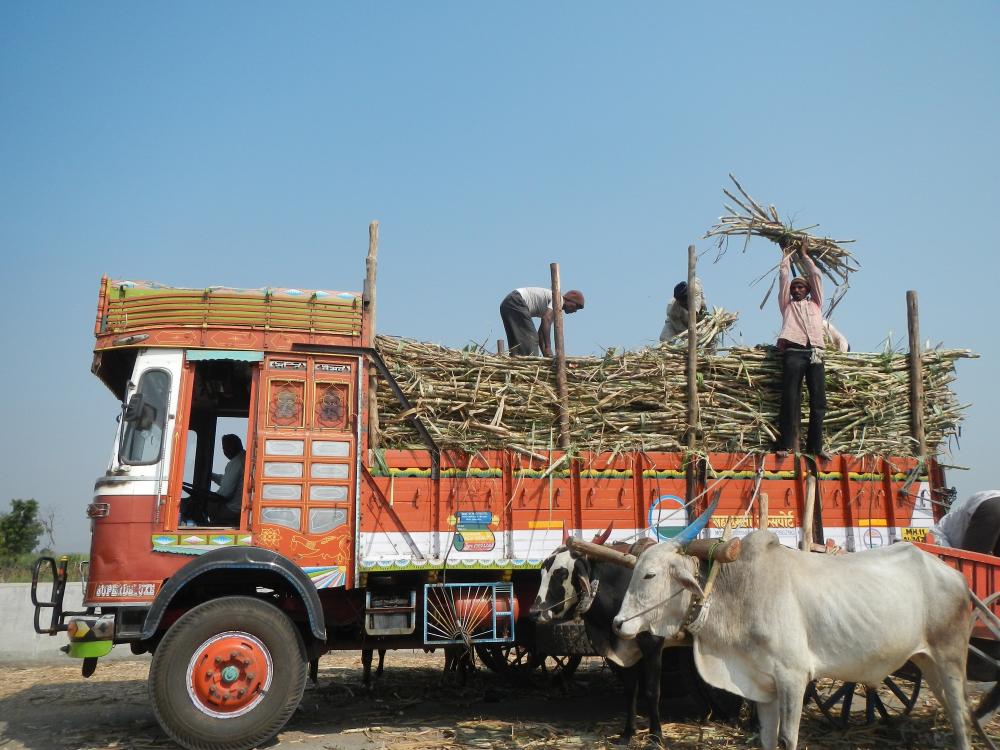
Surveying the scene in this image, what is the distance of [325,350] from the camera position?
6.74 meters

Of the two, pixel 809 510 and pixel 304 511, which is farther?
pixel 809 510

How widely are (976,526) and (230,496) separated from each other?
623 centimetres

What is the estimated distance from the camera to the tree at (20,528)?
2236cm

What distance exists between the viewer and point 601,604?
661 centimetres

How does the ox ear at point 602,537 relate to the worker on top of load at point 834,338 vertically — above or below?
below

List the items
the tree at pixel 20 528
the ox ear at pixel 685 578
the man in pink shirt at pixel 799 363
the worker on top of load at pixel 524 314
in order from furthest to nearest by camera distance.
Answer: the tree at pixel 20 528 < the worker on top of load at pixel 524 314 < the man in pink shirt at pixel 799 363 < the ox ear at pixel 685 578

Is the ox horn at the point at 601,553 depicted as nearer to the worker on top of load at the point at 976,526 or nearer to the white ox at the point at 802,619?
the white ox at the point at 802,619

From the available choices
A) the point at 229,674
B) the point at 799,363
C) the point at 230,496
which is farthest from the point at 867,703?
the point at 230,496

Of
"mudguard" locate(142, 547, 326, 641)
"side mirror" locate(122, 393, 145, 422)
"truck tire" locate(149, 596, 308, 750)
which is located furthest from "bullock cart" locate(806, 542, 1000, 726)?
"side mirror" locate(122, 393, 145, 422)

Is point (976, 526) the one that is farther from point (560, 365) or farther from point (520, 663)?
point (520, 663)

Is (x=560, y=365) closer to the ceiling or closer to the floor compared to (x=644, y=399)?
closer to the ceiling

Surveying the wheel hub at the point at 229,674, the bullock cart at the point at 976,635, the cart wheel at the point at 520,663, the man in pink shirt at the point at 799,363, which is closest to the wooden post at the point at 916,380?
the man in pink shirt at the point at 799,363

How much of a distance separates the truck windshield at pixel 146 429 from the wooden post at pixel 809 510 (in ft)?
17.9

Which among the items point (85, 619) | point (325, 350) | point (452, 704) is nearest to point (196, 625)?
point (85, 619)
